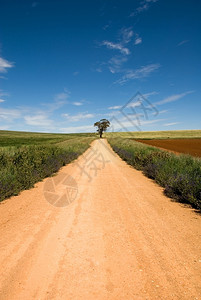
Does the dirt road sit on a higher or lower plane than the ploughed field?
higher

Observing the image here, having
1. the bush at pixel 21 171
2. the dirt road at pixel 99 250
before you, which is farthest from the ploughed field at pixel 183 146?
the dirt road at pixel 99 250

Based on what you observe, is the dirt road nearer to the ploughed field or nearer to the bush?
the bush

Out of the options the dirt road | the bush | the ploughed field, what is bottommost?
the ploughed field

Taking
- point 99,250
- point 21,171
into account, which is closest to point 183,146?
point 21,171

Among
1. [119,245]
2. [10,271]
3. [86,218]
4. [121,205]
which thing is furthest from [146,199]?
[10,271]

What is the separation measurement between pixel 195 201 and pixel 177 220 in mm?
1293

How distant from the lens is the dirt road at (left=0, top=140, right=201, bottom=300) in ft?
7.68

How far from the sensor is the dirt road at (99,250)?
2.34 meters

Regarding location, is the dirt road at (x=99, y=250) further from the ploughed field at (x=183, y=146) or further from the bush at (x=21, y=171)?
the ploughed field at (x=183, y=146)

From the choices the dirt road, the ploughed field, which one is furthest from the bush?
the ploughed field

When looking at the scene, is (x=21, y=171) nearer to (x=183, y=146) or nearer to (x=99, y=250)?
(x=99, y=250)

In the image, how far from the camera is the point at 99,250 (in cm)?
318

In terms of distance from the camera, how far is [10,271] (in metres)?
2.62

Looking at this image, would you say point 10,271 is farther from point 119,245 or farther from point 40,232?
point 119,245
